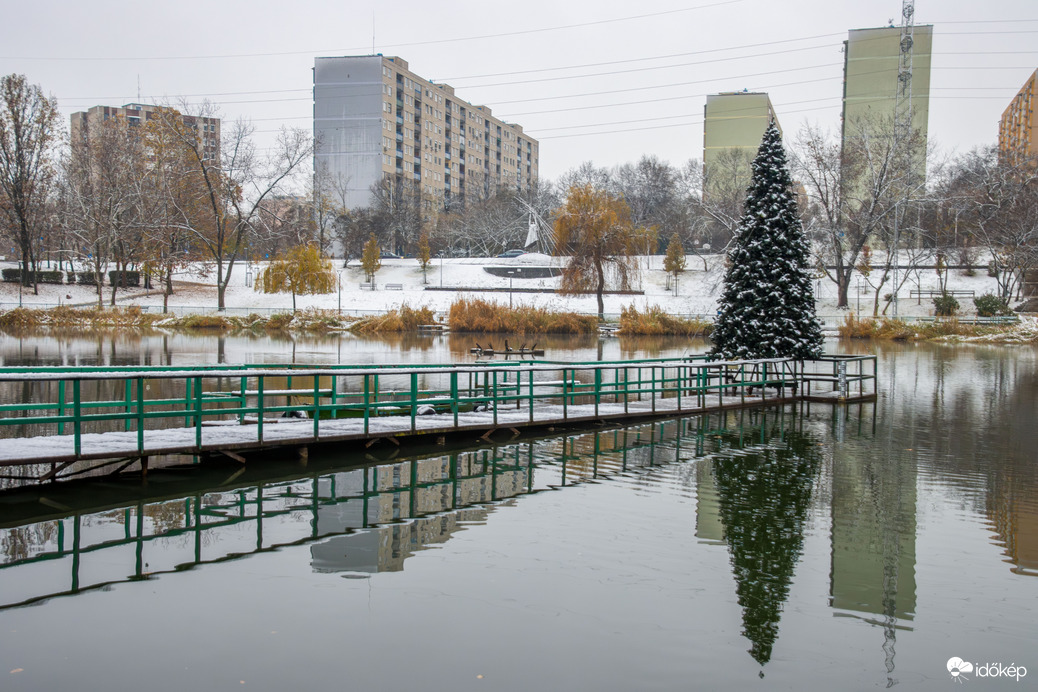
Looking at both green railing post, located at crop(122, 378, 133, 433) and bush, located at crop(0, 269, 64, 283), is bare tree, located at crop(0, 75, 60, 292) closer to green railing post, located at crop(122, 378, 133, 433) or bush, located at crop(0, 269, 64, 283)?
bush, located at crop(0, 269, 64, 283)

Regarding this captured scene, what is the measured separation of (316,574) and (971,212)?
7141 centimetres

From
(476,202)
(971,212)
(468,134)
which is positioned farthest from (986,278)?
(468,134)

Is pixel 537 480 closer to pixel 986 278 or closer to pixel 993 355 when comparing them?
pixel 993 355

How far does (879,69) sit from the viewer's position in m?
87.6

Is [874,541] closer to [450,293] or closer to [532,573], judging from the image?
[532,573]

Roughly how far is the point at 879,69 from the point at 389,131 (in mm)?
53649

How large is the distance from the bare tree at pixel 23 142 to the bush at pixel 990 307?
2543 inches

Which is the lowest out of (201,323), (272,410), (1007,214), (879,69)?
(201,323)

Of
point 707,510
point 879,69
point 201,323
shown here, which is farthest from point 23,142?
point 879,69

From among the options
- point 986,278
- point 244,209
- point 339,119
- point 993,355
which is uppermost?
point 339,119

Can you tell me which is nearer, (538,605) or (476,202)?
(538,605)

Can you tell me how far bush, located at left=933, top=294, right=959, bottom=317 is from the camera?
58.2 m

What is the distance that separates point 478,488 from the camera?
1199 cm

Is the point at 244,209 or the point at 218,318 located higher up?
the point at 244,209
